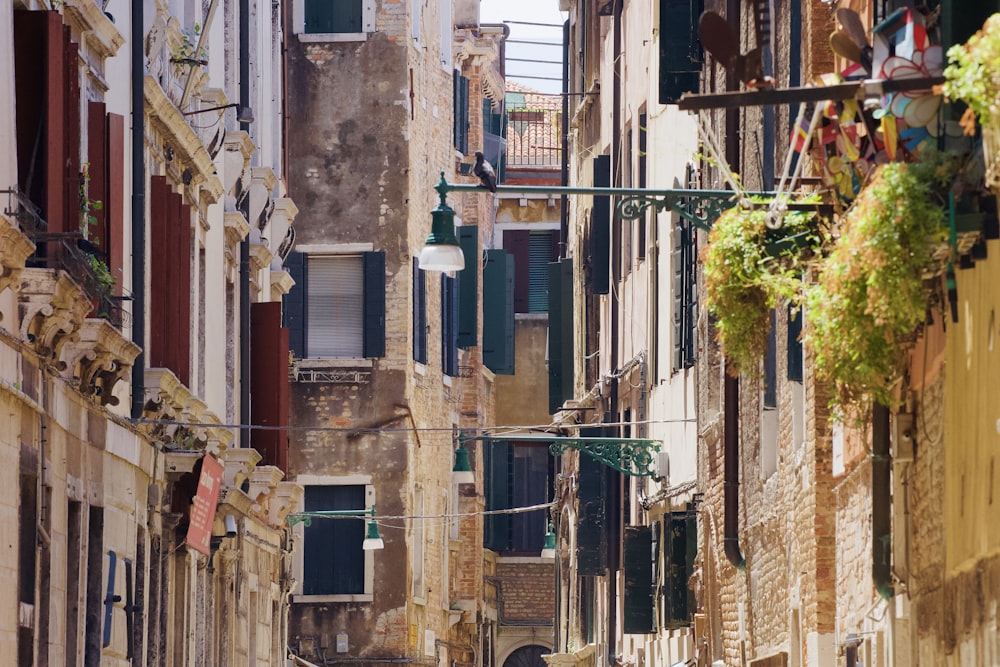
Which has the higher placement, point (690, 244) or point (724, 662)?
point (690, 244)

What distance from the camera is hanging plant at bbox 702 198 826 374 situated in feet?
33.6

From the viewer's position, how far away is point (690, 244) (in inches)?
752

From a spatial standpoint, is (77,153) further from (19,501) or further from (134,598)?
(134,598)

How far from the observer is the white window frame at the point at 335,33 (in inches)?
1348

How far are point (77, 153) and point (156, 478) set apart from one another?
17.5ft

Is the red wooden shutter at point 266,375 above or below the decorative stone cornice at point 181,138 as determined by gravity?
below

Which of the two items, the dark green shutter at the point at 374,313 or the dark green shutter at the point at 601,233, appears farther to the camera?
the dark green shutter at the point at 374,313

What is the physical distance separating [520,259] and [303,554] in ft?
42.0

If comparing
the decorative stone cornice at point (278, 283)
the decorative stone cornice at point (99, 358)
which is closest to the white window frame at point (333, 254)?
the decorative stone cornice at point (278, 283)

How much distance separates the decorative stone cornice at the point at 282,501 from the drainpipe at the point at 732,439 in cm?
979

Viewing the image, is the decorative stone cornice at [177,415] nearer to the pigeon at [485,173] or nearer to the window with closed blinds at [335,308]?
the pigeon at [485,173]

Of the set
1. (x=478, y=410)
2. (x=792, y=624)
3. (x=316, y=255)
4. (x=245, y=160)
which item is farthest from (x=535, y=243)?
Result: (x=792, y=624)

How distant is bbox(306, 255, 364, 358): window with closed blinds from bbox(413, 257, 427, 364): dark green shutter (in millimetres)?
874

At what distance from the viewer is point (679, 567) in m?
20.6
